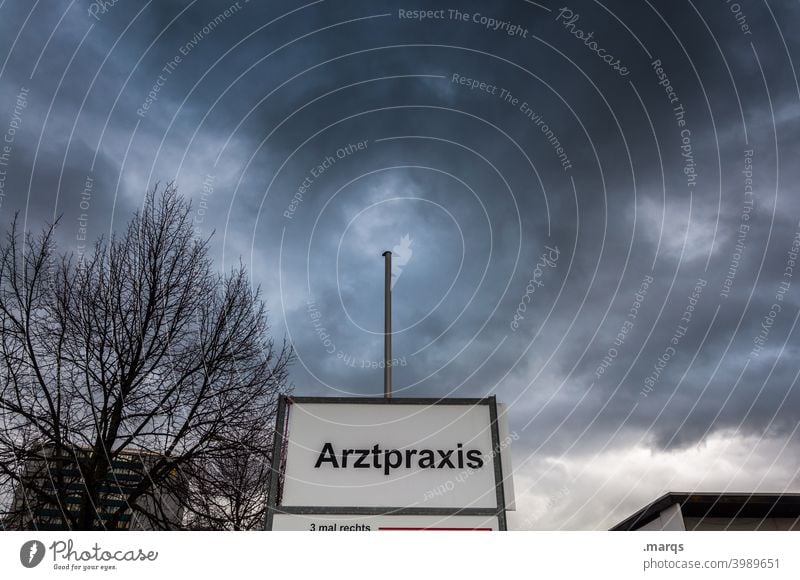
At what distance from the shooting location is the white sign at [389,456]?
6.47m

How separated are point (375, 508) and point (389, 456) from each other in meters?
0.67

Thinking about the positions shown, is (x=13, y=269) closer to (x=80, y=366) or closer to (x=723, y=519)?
(x=80, y=366)

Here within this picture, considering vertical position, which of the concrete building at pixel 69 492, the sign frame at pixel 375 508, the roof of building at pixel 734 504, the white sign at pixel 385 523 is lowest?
the white sign at pixel 385 523

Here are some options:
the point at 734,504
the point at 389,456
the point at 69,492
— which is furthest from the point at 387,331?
the point at 734,504

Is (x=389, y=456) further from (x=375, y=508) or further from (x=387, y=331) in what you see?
(x=387, y=331)

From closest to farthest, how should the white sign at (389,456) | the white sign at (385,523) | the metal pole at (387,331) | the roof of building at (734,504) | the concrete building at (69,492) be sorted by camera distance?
1. the white sign at (385,523)
2. the white sign at (389,456)
3. the metal pole at (387,331)
4. the concrete building at (69,492)
5. the roof of building at (734,504)

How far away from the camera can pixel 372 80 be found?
46.0 feet

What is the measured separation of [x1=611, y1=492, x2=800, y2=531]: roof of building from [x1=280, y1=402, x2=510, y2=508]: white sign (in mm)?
30184

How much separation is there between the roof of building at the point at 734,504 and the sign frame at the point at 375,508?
98.7 ft

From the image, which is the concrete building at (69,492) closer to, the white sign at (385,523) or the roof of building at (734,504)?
the white sign at (385,523)

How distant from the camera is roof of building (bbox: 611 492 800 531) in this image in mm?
29672

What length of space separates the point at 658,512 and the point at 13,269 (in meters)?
37.2

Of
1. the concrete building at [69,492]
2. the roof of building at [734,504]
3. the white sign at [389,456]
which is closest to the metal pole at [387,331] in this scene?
the white sign at [389,456]
